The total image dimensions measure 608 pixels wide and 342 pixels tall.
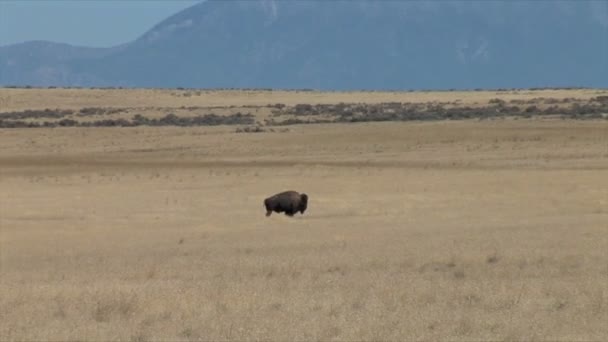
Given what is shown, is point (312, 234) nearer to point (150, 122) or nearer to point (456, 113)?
point (150, 122)

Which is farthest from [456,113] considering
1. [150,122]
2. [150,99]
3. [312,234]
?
[312,234]

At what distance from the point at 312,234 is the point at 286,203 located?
3.27 meters

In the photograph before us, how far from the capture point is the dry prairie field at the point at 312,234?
10.7 meters

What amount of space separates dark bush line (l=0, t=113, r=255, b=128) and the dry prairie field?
4800 mm

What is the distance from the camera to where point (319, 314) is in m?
11.0

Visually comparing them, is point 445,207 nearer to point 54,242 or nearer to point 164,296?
point 54,242

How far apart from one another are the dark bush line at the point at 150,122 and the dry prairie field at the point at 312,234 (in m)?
4.80

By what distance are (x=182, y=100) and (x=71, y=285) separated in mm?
77324

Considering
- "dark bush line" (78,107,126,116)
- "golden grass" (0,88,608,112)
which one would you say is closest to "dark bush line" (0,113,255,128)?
"dark bush line" (78,107,126,116)

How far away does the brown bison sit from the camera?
23.8 meters

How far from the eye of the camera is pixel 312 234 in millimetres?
20641

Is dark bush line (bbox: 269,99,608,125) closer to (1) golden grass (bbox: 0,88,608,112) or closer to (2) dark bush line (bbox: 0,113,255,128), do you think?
(2) dark bush line (bbox: 0,113,255,128)

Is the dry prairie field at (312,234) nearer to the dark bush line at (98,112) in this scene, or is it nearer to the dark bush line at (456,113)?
the dark bush line at (456,113)

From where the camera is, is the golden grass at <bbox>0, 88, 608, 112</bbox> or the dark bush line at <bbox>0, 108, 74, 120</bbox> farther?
the golden grass at <bbox>0, 88, 608, 112</bbox>
